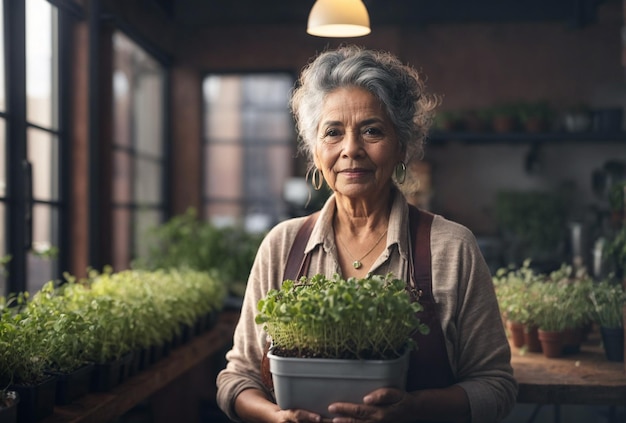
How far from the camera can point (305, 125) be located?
6.94ft

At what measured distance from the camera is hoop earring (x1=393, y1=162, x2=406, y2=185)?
2.10m

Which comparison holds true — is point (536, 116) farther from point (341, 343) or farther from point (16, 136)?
point (341, 343)

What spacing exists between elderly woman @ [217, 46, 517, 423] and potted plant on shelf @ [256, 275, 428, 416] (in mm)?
238

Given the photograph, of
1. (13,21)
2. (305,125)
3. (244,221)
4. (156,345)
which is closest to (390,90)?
(305,125)

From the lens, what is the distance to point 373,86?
6.34 ft

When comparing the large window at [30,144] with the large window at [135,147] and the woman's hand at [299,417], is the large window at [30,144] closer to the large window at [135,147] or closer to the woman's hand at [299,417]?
the large window at [135,147]

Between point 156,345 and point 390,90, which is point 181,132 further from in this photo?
point 390,90

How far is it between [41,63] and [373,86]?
300 cm

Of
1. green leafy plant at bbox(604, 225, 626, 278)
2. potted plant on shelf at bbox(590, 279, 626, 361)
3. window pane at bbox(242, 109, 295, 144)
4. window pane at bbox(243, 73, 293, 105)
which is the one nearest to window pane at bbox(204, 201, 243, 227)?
window pane at bbox(242, 109, 295, 144)

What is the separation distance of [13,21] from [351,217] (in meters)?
2.49

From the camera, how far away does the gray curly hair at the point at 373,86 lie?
1.94 metres

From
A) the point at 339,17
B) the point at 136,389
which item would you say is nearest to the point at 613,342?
the point at 136,389

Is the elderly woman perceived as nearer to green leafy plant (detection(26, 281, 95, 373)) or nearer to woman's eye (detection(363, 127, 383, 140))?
woman's eye (detection(363, 127, 383, 140))

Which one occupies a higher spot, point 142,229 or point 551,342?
point 142,229
